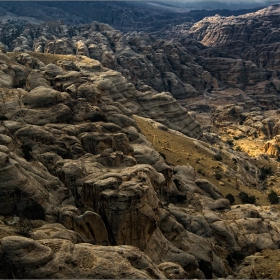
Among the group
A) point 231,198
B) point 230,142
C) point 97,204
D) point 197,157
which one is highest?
point 97,204

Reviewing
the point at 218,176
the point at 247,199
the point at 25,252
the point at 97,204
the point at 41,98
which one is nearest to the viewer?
the point at 25,252

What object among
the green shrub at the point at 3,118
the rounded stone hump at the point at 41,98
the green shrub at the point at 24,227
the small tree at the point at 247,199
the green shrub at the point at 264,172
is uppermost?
the rounded stone hump at the point at 41,98

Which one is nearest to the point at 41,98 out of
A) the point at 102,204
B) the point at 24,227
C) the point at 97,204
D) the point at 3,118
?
the point at 3,118

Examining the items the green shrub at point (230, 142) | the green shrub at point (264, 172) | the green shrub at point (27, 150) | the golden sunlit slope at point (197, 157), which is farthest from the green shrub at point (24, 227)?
the green shrub at point (230, 142)

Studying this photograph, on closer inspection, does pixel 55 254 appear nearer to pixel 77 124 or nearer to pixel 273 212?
pixel 77 124

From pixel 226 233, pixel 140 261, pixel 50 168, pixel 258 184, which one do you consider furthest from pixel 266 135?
pixel 140 261

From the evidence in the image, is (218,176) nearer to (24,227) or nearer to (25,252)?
(24,227)

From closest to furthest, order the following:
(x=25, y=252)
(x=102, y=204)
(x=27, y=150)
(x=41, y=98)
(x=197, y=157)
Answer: (x=25, y=252) → (x=102, y=204) → (x=27, y=150) → (x=41, y=98) → (x=197, y=157)

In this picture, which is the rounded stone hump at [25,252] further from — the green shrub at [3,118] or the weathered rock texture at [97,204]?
the green shrub at [3,118]

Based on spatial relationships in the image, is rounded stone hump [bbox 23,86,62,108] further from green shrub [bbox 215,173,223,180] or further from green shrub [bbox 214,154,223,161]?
green shrub [bbox 214,154,223,161]
